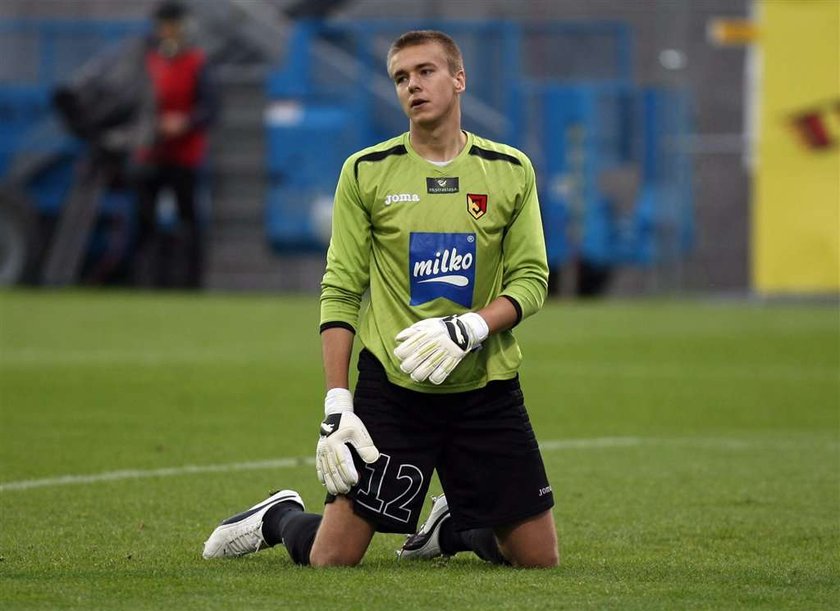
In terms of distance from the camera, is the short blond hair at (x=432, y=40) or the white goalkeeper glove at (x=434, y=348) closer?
the white goalkeeper glove at (x=434, y=348)

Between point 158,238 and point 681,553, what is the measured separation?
18.6 metres

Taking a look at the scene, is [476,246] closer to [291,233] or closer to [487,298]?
[487,298]

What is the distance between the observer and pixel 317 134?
24.0 metres

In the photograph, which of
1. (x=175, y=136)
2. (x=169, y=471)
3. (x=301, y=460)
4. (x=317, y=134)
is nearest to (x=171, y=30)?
(x=175, y=136)

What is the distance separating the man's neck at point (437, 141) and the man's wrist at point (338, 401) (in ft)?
2.68

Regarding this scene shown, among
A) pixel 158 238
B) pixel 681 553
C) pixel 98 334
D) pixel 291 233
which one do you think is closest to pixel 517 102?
pixel 291 233

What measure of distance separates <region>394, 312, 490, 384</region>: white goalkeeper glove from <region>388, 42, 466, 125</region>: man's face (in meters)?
0.69

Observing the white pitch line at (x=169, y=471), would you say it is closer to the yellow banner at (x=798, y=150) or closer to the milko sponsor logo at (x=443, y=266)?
the milko sponsor logo at (x=443, y=266)

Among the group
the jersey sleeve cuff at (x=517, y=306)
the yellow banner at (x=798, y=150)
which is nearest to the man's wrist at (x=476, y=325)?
the jersey sleeve cuff at (x=517, y=306)

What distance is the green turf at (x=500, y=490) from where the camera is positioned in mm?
5535

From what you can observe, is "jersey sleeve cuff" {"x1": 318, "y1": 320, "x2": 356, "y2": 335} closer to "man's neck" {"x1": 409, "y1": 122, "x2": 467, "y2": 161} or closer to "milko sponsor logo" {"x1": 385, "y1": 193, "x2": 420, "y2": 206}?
"milko sponsor logo" {"x1": 385, "y1": 193, "x2": 420, "y2": 206}

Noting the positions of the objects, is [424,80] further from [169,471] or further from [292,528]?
[169,471]

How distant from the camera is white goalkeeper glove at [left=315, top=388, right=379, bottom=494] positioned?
5.74 metres

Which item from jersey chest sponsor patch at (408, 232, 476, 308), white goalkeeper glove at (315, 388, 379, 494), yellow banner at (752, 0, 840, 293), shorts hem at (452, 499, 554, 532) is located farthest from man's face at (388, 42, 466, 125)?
yellow banner at (752, 0, 840, 293)
